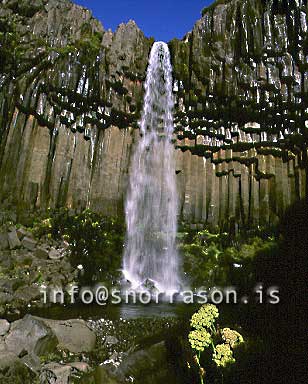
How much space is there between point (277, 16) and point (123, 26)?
5.71 metres

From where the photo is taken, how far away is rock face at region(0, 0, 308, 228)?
42.4ft

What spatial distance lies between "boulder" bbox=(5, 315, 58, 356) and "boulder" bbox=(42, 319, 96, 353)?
27 cm

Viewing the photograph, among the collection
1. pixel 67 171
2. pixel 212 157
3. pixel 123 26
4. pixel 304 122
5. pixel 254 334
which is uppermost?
pixel 123 26

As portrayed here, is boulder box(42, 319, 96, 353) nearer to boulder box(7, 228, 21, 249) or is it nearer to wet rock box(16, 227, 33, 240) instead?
boulder box(7, 228, 21, 249)

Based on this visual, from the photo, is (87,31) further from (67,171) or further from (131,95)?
(67,171)

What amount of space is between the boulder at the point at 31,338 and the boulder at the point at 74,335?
265 millimetres

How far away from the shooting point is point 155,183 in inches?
546

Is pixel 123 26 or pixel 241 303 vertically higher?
pixel 123 26

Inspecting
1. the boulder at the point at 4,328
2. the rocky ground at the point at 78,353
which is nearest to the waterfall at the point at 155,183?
the rocky ground at the point at 78,353

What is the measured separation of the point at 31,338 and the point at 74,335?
3.06ft

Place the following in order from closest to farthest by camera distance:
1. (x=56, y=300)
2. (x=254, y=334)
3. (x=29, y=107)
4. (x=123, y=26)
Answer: (x=254, y=334)
(x=56, y=300)
(x=29, y=107)
(x=123, y=26)

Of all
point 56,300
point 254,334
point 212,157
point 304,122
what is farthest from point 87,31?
point 254,334

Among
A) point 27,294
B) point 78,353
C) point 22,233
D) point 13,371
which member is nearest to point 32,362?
point 13,371

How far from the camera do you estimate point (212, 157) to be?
13.7 metres
